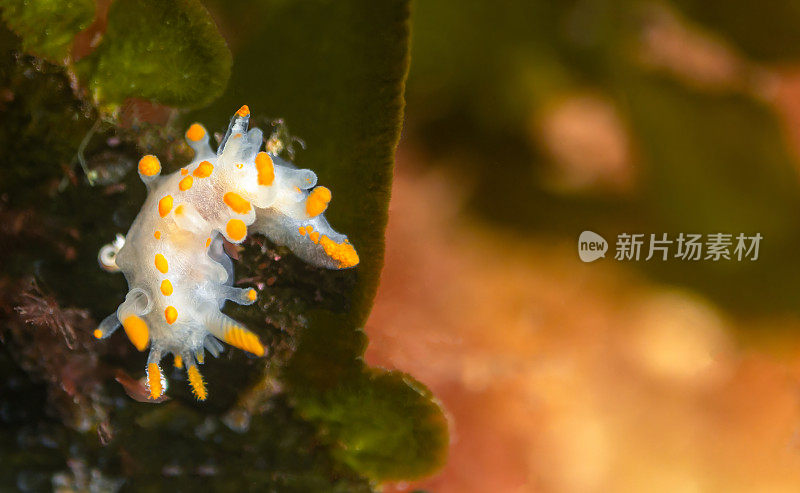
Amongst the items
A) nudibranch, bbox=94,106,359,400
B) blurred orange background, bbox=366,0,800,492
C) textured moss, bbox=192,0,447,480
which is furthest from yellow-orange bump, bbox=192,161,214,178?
blurred orange background, bbox=366,0,800,492

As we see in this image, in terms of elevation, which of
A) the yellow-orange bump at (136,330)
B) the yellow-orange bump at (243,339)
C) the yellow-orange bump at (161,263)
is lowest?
the yellow-orange bump at (136,330)

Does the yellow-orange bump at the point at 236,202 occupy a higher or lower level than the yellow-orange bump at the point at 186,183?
lower

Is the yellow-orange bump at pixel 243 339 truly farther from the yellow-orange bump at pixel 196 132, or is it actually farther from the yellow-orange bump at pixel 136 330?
the yellow-orange bump at pixel 196 132

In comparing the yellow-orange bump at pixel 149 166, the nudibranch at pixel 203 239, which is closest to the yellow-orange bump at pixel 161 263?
the nudibranch at pixel 203 239

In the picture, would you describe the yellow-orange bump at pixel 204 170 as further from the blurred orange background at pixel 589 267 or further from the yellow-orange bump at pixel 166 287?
the blurred orange background at pixel 589 267

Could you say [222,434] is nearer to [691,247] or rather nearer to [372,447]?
[372,447]

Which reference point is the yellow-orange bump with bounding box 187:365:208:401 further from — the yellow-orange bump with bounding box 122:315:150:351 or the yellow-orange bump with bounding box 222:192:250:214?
the yellow-orange bump with bounding box 222:192:250:214
